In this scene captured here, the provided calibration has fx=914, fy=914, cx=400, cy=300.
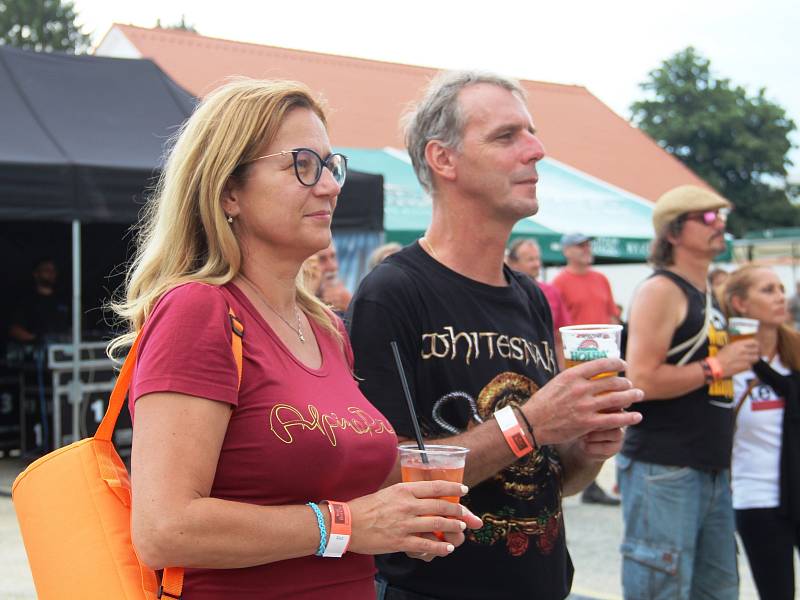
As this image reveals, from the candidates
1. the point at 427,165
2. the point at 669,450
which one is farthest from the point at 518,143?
the point at 669,450

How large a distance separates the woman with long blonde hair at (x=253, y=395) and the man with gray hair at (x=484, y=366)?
0.30 metres

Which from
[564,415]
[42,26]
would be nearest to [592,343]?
[564,415]

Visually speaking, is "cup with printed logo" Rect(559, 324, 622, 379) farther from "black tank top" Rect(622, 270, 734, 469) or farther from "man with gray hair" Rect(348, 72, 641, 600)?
"black tank top" Rect(622, 270, 734, 469)

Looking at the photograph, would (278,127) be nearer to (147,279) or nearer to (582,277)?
(147,279)

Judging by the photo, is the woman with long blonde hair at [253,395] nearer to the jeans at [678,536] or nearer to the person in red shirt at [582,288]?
the jeans at [678,536]

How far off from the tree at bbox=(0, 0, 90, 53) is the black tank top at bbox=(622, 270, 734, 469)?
1545 inches

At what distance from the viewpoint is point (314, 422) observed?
1.76m

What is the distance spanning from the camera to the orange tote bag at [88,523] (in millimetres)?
1690

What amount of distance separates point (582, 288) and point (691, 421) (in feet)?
19.3

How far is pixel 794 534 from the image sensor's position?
4180 millimetres

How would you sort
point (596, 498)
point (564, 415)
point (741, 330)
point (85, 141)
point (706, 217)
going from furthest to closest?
point (85, 141) < point (596, 498) < point (706, 217) < point (741, 330) < point (564, 415)

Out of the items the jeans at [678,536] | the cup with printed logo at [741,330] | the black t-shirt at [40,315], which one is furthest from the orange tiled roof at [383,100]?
the jeans at [678,536]

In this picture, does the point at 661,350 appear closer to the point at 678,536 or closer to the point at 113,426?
the point at 678,536

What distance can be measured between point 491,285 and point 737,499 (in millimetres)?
2316
